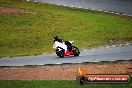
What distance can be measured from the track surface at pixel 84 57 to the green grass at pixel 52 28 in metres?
2.14

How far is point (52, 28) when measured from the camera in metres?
39.2

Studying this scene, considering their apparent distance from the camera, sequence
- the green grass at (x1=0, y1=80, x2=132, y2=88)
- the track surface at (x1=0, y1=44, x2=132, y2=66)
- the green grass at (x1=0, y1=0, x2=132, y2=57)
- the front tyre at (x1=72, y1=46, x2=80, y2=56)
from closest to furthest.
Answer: the green grass at (x1=0, y1=80, x2=132, y2=88) → the track surface at (x1=0, y1=44, x2=132, y2=66) → the front tyre at (x1=72, y1=46, x2=80, y2=56) → the green grass at (x1=0, y1=0, x2=132, y2=57)

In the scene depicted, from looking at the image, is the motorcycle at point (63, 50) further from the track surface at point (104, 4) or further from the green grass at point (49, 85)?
the track surface at point (104, 4)

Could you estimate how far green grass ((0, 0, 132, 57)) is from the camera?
34.2m

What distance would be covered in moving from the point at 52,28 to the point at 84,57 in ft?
38.3

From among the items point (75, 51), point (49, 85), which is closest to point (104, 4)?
point (75, 51)

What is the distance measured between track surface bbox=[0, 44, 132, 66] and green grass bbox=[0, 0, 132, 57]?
7.03ft

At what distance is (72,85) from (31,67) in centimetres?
534

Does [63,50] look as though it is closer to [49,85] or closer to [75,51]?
[75,51]

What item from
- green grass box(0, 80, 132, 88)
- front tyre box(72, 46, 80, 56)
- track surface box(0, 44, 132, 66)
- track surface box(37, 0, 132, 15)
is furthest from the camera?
track surface box(37, 0, 132, 15)

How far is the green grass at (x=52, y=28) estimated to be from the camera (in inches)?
1347

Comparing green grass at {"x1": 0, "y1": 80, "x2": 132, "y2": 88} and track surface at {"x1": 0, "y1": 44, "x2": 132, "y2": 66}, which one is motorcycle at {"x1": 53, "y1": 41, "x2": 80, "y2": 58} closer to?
track surface at {"x1": 0, "y1": 44, "x2": 132, "y2": 66}

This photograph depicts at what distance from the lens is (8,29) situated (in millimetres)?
39625

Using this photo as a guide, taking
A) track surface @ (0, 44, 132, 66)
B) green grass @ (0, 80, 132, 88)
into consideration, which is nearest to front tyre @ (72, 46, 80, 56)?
track surface @ (0, 44, 132, 66)
